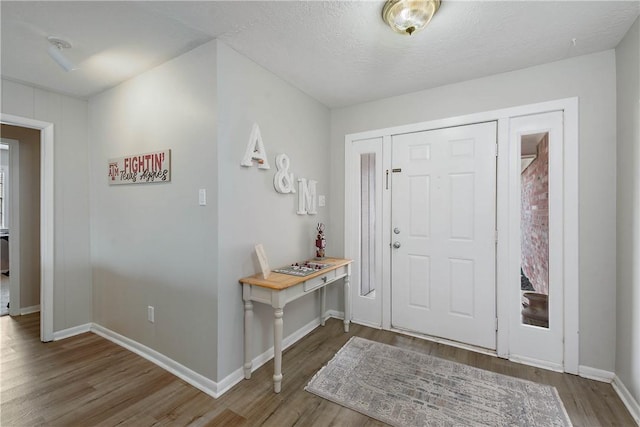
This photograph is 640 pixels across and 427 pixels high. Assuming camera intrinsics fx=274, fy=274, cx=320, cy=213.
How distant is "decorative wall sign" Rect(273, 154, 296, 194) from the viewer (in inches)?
94.8

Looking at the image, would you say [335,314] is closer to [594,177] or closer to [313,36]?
[594,177]

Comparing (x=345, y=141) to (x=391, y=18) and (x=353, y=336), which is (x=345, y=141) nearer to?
(x=391, y=18)

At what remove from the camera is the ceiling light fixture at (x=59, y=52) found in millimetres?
1816

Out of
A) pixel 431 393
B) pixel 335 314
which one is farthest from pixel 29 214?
pixel 431 393

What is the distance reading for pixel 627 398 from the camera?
1.80m

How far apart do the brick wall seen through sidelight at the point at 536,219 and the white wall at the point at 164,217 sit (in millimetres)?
2515

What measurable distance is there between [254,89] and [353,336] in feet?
8.11

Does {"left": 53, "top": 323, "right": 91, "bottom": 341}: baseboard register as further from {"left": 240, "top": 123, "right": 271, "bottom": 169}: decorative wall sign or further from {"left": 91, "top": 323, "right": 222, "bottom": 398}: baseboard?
{"left": 240, "top": 123, "right": 271, "bottom": 169}: decorative wall sign

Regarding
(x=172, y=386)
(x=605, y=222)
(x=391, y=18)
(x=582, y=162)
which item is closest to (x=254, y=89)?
(x=391, y=18)

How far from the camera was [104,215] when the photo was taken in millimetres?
2736

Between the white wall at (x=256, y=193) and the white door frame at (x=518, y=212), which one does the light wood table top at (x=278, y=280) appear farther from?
the white door frame at (x=518, y=212)

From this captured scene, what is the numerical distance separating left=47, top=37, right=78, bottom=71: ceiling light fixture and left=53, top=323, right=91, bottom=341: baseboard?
2464 millimetres

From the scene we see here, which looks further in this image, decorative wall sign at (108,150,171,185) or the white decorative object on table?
decorative wall sign at (108,150,171,185)

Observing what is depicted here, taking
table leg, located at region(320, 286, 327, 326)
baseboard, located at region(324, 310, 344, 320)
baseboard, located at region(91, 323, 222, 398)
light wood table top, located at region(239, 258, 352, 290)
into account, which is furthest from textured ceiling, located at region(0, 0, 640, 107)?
baseboard, located at region(324, 310, 344, 320)
